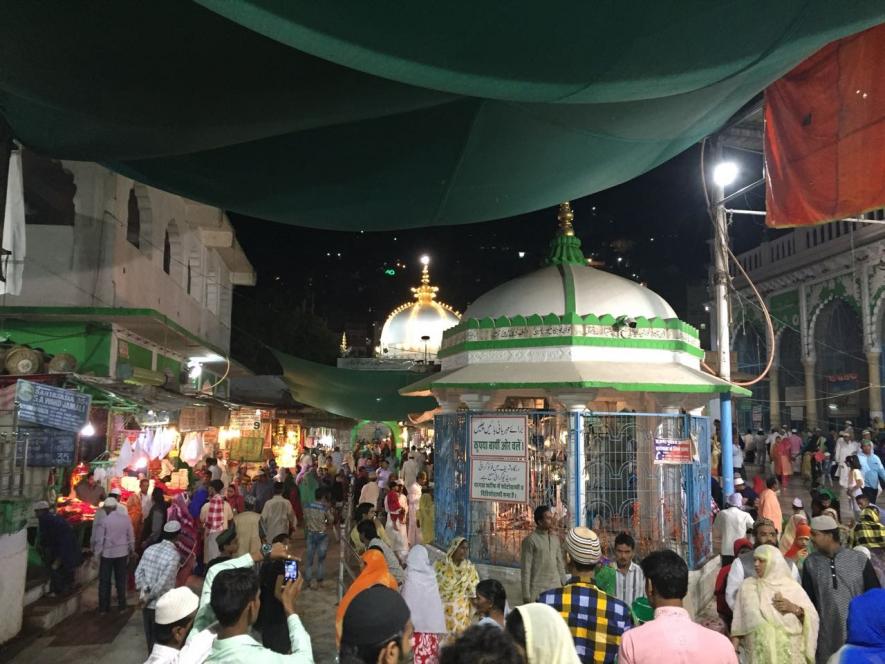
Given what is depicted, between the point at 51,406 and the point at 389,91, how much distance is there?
7860 mm

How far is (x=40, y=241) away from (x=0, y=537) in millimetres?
7092

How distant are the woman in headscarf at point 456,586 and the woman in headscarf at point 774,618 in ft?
7.48

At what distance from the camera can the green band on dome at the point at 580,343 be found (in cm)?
1086

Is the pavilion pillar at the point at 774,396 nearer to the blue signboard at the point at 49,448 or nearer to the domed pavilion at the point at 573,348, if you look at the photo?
the domed pavilion at the point at 573,348

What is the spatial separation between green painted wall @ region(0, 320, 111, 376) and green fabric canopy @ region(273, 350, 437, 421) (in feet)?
12.9

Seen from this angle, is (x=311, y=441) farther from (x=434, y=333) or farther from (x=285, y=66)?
(x=285, y=66)

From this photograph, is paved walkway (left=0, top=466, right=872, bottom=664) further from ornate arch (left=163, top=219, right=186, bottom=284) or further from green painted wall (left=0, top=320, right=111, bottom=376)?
ornate arch (left=163, top=219, right=186, bottom=284)

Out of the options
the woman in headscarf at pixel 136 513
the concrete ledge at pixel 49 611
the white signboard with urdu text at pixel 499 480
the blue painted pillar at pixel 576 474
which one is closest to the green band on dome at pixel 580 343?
A: the blue painted pillar at pixel 576 474

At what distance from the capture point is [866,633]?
3.72 meters

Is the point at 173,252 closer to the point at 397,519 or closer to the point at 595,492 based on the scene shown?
the point at 397,519

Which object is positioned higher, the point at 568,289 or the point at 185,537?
the point at 568,289

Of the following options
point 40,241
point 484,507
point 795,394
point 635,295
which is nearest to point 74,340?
point 40,241

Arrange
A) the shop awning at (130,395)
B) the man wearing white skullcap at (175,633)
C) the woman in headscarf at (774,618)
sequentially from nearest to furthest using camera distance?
1. the man wearing white skullcap at (175,633)
2. the woman in headscarf at (774,618)
3. the shop awning at (130,395)

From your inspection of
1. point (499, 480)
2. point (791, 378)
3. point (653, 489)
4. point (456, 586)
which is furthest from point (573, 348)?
point (791, 378)
